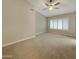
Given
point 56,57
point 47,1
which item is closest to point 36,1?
point 47,1

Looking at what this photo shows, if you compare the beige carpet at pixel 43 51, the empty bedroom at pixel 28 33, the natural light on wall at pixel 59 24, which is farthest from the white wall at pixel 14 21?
the natural light on wall at pixel 59 24

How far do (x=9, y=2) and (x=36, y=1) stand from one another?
6.57 ft

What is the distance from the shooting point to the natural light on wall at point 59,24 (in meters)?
4.95

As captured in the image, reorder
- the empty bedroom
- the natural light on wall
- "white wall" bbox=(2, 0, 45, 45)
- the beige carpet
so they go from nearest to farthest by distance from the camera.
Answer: the beige carpet < the empty bedroom < "white wall" bbox=(2, 0, 45, 45) < the natural light on wall

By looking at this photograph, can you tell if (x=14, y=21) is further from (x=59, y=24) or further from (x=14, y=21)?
(x=59, y=24)

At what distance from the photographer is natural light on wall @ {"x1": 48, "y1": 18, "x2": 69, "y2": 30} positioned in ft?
16.2

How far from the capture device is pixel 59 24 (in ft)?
17.7

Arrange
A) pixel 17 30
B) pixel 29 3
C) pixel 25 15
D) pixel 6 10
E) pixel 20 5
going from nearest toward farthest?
pixel 6 10, pixel 17 30, pixel 20 5, pixel 25 15, pixel 29 3

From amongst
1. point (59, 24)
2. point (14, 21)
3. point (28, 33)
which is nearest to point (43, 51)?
point (14, 21)

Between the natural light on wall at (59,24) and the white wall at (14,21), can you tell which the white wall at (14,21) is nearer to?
the white wall at (14,21)

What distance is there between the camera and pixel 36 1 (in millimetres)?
5359

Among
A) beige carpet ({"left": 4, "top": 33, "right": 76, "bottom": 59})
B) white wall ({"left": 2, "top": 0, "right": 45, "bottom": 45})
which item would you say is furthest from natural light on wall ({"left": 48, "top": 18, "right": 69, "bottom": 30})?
beige carpet ({"left": 4, "top": 33, "right": 76, "bottom": 59})

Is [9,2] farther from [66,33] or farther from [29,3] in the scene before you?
[66,33]

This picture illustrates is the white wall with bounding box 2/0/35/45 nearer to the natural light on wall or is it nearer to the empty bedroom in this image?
the empty bedroom
